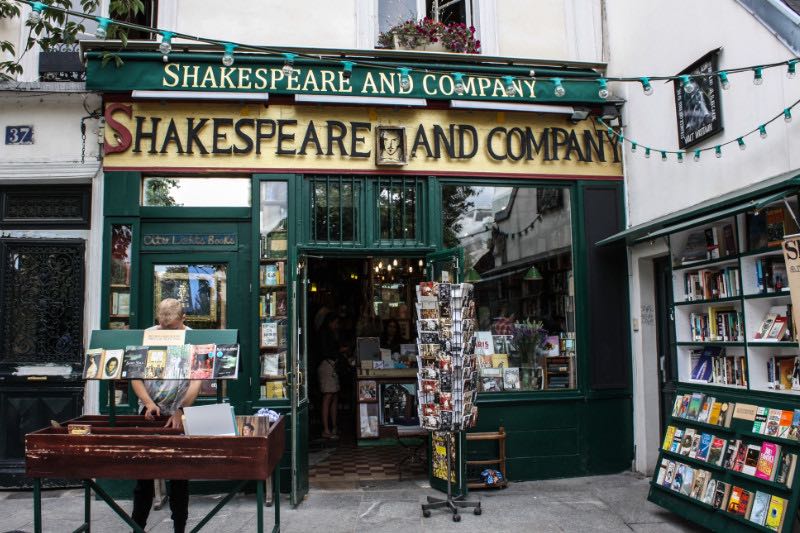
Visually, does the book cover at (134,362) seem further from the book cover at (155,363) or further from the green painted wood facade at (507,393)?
the green painted wood facade at (507,393)

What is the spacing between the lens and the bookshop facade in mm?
6969

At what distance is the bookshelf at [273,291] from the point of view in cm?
704

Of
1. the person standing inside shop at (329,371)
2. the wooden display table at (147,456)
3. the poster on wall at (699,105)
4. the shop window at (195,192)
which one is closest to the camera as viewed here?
the wooden display table at (147,456)

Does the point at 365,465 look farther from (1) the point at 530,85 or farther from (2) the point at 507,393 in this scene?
(1) the point at 530,85

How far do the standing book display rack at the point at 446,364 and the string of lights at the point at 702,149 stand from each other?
2578mm

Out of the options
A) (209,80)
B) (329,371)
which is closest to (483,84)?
(209,80)

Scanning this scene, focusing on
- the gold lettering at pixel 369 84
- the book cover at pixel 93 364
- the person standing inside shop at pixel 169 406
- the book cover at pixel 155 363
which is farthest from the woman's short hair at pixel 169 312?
the gold lettering at pixel 369 84

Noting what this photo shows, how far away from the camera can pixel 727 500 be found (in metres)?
5.20

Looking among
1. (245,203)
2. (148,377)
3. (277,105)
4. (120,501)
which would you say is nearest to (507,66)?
(277,105)

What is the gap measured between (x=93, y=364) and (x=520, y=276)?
470 cm

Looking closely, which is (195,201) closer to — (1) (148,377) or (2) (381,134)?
(2) (381,134)

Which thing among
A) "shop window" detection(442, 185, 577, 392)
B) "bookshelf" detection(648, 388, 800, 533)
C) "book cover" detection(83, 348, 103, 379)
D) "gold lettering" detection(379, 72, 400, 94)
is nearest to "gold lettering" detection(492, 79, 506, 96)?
"shop window" detection(442, 185, 577, 392)

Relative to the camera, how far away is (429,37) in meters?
7.64

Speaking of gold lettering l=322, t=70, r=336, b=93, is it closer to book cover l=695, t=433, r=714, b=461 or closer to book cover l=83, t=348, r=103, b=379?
book cover l=83, t=348, r=103, b=379
